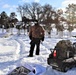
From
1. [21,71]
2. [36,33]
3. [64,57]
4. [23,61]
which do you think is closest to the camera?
[64,57]

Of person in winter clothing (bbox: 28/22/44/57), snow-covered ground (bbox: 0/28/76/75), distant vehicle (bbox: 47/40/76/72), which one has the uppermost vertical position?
person in winter clothing (bbox: 28/22/44/57)

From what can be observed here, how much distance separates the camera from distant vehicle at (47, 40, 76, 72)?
645 cm

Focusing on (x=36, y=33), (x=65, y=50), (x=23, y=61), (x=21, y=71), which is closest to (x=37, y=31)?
(x=36, y=33)

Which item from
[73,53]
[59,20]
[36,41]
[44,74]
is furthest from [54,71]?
[59,20]

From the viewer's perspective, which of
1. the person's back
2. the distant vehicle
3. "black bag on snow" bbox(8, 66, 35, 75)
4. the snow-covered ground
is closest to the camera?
the distant vehicle

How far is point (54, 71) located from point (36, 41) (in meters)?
4.88

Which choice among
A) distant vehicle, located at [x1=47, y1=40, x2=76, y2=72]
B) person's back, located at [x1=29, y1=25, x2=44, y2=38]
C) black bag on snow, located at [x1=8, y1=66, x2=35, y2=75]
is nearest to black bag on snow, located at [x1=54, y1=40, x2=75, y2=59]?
distant vehicle, located at [x1=47, y1=40, x2=76, y2=72]

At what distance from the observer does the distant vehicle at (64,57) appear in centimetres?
645

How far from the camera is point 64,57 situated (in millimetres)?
6539

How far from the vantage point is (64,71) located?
6.42m

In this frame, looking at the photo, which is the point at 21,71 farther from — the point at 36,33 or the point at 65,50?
the point at 36,33

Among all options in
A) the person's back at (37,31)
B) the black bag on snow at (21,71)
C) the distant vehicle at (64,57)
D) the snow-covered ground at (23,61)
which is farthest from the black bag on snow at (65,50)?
the person's back at (37,31)

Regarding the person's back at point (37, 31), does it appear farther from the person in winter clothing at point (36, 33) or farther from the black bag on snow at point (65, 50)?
the black bag on snow at point (65, 50)

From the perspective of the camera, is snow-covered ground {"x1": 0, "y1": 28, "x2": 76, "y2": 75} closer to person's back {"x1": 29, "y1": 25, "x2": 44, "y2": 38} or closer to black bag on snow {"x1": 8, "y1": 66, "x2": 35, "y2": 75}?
black bag on snow {"x1": 8, "y1": 66, "x2": 35, "y2": 75}
